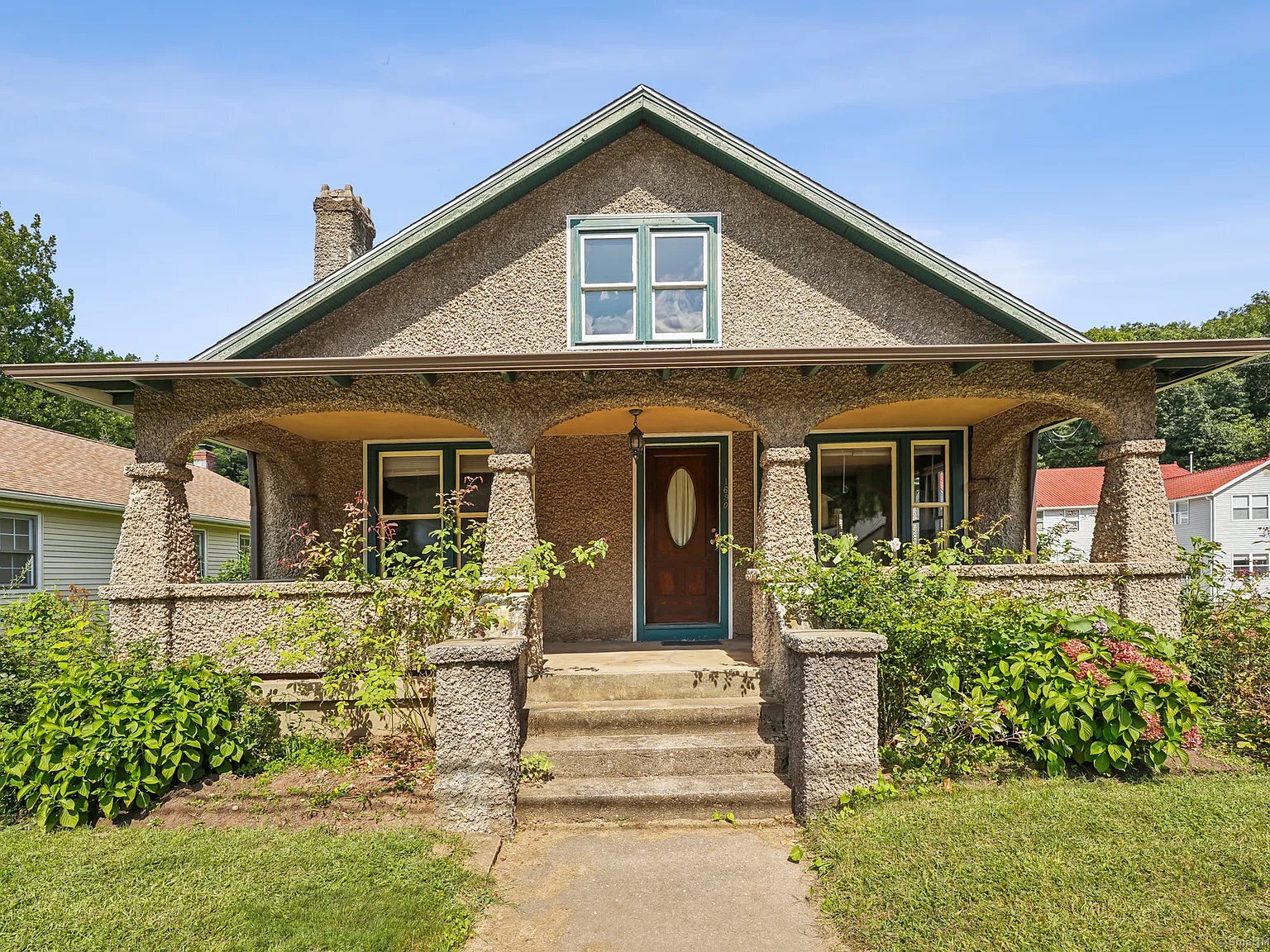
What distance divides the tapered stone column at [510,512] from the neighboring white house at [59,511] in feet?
23.7

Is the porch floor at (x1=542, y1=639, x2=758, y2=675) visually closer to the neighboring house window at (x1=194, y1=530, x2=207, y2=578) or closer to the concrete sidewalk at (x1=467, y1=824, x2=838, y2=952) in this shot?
the concrete sidewalk at (x1=467, y1=824, x2=838, y2=952)

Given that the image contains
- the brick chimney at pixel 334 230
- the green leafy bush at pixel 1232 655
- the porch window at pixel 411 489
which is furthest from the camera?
the brick chimney at pixel 334 230

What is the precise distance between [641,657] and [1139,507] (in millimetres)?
4993

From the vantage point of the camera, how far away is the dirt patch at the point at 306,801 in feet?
16.6

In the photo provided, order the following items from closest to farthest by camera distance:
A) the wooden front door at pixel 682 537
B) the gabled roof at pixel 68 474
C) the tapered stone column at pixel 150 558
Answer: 1. the tapered stone column at pixel 150 558
2. the wooden front door at pixel 682 537
3. the gabled roof at pixel 68 474

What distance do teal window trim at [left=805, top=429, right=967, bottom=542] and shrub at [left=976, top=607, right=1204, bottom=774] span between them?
3.83m

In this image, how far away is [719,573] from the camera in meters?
8.77

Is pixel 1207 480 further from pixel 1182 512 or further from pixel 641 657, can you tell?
pixel 641 657

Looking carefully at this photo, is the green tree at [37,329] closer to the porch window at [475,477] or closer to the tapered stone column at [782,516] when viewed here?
the porch window at [475,477]

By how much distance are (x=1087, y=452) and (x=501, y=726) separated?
51423mm

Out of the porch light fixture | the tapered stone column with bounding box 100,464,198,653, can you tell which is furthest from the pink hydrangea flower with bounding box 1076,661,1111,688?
the tapered stone column with bounding box 100,464,198,653

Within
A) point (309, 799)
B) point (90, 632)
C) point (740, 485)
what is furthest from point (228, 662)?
point (740, 485)

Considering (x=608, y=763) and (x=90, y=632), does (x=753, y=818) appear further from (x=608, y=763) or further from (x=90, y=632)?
(x=90, y=632)

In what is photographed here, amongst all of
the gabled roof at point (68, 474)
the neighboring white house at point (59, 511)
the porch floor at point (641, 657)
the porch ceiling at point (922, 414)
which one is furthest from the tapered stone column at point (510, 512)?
the neighboring white house at point (59, 511)
